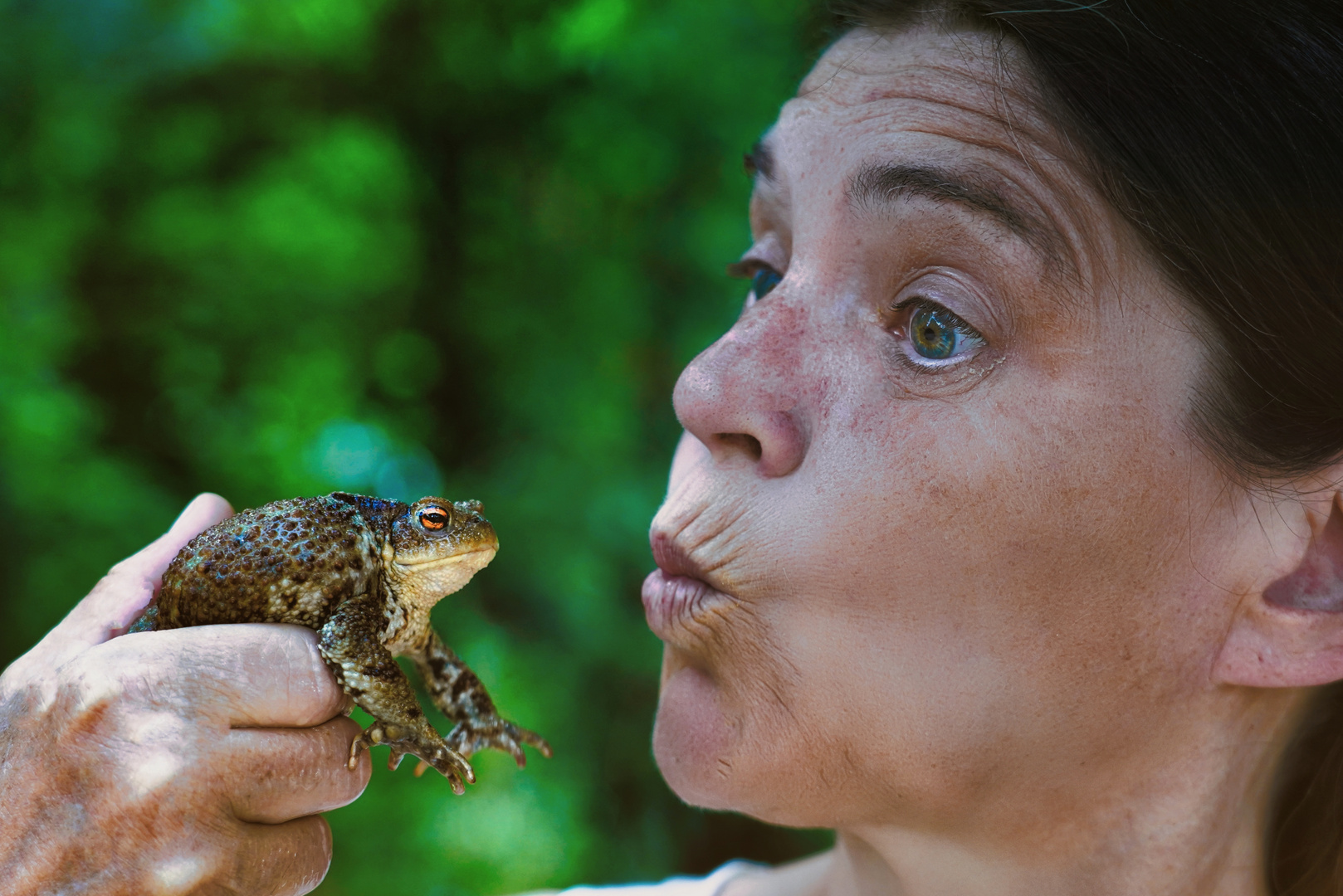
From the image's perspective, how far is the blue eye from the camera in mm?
1654

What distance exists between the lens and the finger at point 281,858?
3.87 feet

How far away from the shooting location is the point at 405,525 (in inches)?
51.9

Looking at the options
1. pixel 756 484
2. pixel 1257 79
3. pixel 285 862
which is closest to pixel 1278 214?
pixel 1257 79

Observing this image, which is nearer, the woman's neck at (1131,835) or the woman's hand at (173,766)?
the woman's hand at (173,766)

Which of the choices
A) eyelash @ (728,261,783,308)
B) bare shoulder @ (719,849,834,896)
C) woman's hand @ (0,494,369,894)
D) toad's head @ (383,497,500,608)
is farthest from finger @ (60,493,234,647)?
bare shoulder @ (719,849,834,896)

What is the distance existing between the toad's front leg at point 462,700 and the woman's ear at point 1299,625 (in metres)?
0.97

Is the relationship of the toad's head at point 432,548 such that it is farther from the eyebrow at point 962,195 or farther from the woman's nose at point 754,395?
the eyebrow at point 962,195

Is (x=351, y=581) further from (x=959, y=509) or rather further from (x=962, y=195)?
(x=962, y=195)

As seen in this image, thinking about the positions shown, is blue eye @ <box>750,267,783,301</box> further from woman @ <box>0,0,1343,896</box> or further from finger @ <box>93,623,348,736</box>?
finger @ <box>93,623,348,736</box>

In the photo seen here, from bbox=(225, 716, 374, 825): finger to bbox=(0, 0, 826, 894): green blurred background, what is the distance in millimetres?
2001

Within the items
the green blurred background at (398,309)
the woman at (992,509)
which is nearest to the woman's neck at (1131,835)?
the woman at (992,509)

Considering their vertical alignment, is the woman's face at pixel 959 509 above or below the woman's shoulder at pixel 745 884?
above

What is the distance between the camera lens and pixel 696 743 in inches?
53.1

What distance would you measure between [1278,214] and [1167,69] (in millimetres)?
233
